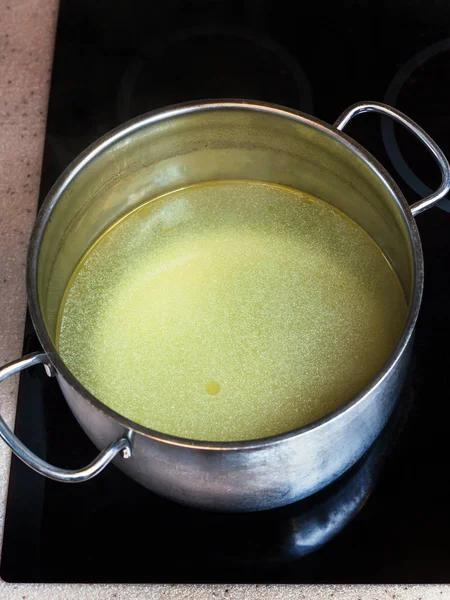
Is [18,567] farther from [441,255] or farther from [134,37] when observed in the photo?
[134,37]

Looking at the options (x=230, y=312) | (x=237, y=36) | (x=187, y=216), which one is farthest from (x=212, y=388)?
(x=237, y=36)

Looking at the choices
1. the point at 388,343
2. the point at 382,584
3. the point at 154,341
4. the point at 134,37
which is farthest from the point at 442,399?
the point at 134,37

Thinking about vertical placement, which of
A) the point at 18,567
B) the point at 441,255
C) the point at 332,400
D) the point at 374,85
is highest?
the point at 374,85

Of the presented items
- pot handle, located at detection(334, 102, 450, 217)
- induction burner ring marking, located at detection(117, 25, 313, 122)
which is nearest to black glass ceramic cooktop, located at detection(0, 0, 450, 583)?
induction burner ring marking, located at detection(117, 25, 313, 122)

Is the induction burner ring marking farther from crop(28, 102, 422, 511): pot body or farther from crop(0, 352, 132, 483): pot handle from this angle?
crop(0, 352, 132, 483): pot handle

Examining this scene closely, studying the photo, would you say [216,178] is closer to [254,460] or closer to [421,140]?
[421,140]

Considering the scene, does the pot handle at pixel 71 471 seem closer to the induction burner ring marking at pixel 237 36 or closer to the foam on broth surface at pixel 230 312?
the foam on broth surface at pixel 230 312

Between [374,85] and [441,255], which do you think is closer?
[441,255]

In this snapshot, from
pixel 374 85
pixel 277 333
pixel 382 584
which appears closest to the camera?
pixel 382 584

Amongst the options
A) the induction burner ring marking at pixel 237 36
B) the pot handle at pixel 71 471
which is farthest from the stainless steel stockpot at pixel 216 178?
the induction burner ring marking at pixel 237 36
